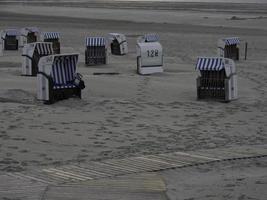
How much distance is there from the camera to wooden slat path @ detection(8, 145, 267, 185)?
8500 mm

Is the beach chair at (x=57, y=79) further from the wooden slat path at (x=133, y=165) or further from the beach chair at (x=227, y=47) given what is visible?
the beach chair at (x=227, y=47)

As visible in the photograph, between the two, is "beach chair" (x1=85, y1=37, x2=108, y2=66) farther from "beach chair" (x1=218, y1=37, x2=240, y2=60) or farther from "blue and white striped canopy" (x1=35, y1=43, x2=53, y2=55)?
"beach chair" (x1=218, y1=37, x2=240, y2=60)

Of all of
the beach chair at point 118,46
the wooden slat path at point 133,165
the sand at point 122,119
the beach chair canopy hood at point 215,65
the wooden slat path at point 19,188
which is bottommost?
the sand at point 122,119

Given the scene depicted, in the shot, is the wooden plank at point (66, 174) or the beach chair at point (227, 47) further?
the beach chair at point (227, 47)

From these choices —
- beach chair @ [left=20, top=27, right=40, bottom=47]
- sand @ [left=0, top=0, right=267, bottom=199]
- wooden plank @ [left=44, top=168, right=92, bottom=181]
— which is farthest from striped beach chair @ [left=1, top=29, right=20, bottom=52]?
wooden plank @ [left=44, top=168, right=92, bottom=181]

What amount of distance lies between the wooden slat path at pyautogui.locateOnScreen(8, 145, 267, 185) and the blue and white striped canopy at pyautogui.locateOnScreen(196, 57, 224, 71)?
20.0ft

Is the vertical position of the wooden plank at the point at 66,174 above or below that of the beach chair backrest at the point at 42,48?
below

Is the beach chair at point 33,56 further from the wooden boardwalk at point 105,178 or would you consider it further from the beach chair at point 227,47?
the wooden boardwalk at point 105,178

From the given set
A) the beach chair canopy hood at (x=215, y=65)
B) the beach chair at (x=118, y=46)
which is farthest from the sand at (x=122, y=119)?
the beach chair at (x=118, y=46)

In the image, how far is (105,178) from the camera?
8.46 meters

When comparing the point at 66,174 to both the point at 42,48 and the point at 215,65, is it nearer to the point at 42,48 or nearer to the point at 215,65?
the point at 215,65

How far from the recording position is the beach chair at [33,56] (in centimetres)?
2019

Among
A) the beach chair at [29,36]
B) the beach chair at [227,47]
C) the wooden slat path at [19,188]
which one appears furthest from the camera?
the beach chair at [29,36]

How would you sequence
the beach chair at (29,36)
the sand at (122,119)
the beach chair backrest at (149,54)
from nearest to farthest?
the sand at (122,119)
the beach chair backrest at (149,54)
the beach chair at (29,36)
